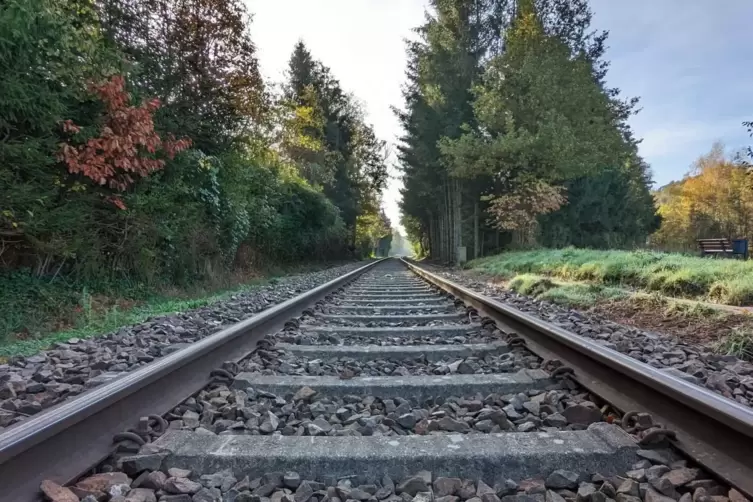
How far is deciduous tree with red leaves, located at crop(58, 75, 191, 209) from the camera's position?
502cm

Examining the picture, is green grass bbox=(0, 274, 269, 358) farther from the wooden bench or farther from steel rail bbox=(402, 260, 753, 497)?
the wooden bench

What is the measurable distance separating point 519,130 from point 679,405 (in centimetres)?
1480

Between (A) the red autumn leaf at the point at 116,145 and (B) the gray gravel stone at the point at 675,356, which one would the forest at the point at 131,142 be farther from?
(B) the gray gravel stone at the point at 675,356

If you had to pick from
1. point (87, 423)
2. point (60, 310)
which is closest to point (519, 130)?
point (60, 310)

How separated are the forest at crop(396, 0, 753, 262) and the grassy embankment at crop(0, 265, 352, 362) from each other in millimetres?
12494

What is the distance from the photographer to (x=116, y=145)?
524 cm

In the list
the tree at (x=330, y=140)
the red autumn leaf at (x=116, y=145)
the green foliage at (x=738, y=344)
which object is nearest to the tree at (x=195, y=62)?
the red autumn leaf at (x=116, y=145)

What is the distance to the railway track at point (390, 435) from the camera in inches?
55.7

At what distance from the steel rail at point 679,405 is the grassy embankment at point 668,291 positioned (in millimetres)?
1604

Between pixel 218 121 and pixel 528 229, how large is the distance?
40.2 ft

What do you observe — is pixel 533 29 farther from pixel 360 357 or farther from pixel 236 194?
pixel 360 357

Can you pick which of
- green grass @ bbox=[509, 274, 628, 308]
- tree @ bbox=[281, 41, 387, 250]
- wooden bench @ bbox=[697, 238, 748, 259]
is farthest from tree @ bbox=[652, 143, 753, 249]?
green grass @ bbox=[509, 274, 628, 308]

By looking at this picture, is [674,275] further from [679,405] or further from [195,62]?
[195,62]

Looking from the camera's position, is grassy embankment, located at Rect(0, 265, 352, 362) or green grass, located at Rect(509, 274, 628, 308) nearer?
grassy embankment, located at Rect(0, 265, 352, 362)
